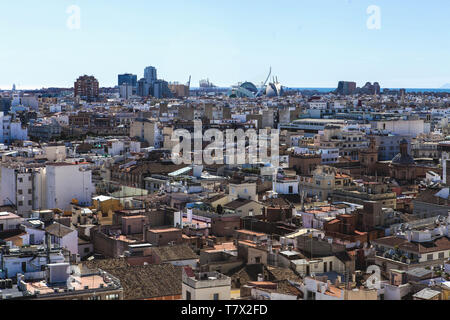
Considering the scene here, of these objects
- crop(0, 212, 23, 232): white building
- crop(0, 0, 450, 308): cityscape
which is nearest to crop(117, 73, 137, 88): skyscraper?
crop(0, 0, 450, 308): cityscape

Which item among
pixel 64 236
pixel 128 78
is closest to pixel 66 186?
pixel 64 236

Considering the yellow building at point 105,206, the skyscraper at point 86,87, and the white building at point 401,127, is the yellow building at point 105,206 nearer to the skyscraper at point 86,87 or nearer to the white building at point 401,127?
the white building at point 401,127

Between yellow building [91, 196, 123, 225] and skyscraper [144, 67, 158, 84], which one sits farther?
skyscraper [144, 67, 158, 84]

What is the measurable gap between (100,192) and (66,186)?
5.56 ft

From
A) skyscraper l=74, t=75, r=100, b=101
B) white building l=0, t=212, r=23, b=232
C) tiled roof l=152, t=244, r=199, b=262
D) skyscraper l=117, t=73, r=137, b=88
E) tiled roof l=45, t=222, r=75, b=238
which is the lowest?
tiled roof l=152, t=244, r=199, b=262

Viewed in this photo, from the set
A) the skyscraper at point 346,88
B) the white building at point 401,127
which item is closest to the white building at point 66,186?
the white building at point 401,127

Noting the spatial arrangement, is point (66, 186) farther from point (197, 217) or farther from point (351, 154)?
point (351, 154)

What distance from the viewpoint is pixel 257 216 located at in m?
14.8

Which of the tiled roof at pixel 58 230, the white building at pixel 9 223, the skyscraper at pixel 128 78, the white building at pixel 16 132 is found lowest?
the tiled roof at pixel 58 230

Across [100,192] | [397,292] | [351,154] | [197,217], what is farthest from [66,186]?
[351,154]

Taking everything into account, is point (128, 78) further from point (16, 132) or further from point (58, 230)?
point (58, 230)

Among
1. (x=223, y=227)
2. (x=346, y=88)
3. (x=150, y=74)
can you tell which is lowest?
(x=223, y=227)

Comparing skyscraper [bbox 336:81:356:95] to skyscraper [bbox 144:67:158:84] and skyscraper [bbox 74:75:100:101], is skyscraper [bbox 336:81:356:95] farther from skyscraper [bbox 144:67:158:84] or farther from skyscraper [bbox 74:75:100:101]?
skyscraper [bbox 74:75:100:101]

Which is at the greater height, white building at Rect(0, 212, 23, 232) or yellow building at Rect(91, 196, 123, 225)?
white building at Rect(0, 212, 23, 232)
